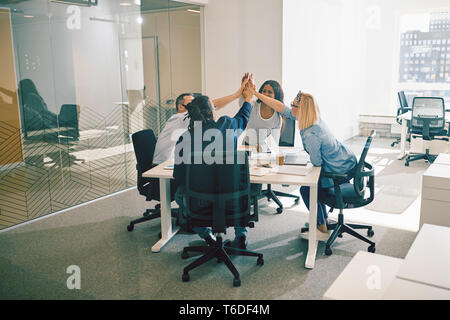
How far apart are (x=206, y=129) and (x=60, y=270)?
1.58 m

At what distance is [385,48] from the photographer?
9062 millimetres

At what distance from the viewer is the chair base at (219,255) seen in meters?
3.07

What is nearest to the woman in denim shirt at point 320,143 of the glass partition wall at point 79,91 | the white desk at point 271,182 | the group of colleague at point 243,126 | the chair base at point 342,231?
the group of colleague at point 243,126

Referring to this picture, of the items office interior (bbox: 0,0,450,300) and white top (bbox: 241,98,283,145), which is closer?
office interior (bbox: 0,0,450,300)

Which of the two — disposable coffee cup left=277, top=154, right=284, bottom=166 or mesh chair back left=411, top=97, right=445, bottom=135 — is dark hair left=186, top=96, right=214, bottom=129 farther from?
mesh chair back left=411, top=97, right=445, bottom=135

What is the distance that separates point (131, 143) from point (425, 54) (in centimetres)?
667

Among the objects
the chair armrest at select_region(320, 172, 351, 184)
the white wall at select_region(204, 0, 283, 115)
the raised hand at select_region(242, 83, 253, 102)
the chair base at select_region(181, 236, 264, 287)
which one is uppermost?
the white wall at select_region(204, 0, 283, 115)

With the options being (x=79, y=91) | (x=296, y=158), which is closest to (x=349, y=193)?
(x=296, y=158)

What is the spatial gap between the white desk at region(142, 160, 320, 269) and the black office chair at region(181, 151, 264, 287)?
30 centimetres

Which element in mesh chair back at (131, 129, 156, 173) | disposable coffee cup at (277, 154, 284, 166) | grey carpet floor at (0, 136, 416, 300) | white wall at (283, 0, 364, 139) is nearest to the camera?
grey carpet floor at (0, 136, 416, 300)

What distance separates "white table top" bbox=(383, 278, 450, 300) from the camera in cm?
167

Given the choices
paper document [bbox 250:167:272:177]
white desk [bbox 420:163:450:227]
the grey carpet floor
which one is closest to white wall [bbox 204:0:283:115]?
the grey carpet floor

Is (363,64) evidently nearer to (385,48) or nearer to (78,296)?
(385,48)
